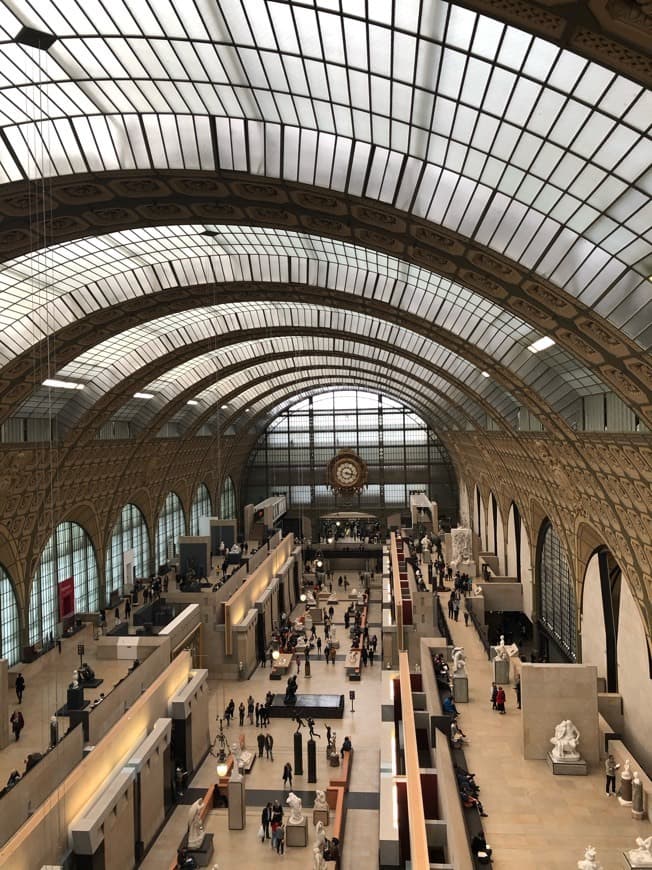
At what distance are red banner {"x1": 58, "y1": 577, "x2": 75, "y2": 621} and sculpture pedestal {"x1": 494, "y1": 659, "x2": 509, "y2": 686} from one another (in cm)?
2332

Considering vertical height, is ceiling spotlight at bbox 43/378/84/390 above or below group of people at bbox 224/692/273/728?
above

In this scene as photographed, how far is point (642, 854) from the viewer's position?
1341 centimetres

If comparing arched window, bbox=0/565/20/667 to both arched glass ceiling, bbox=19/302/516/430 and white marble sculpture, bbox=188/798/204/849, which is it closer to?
arched glass ceiling, bbox=19/302/516/430

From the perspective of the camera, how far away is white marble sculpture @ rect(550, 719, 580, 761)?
18.0 m

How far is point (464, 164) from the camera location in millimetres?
13820

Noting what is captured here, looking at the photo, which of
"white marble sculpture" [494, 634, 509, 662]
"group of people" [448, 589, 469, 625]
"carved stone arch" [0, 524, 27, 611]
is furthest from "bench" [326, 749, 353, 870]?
"carved stone arch" [0, 524, 27, 611]

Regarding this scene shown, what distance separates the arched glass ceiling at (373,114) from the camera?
10.7 meters

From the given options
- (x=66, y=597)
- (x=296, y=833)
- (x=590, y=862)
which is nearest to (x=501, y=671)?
(x=296, y=833)

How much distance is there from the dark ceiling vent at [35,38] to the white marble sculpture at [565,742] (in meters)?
18.0

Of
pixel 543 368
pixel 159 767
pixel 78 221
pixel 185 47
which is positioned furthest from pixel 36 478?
pixel 185 47

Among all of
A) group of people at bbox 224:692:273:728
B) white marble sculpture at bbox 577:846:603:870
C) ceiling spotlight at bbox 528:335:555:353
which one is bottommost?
group of people at bbox 224:692:273:728

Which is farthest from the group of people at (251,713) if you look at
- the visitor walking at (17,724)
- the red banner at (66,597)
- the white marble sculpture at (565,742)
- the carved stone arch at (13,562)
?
the white marble sculpture at (565,742)

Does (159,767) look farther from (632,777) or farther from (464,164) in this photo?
(464,164)

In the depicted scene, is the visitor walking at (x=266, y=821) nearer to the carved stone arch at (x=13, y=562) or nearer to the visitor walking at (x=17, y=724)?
the visitor walking at (x=17, y=724)
